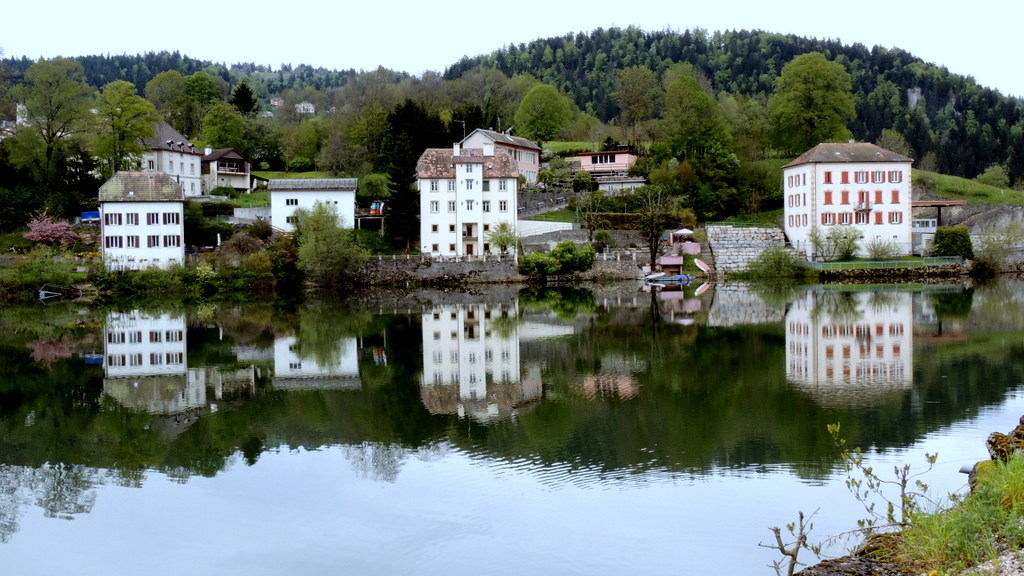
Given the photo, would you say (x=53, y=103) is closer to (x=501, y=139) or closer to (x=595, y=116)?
(x=501, y=139)

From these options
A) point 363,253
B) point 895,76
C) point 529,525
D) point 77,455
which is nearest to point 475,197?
point 363,253

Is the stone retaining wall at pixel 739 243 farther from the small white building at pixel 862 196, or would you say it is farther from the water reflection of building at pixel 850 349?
the water reflection of building at pixel 850 349

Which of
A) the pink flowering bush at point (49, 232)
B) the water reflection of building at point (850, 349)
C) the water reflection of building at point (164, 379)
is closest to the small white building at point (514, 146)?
the pink flowering bush at point (49, 232)

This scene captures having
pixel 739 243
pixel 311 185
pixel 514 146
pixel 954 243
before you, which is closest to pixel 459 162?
pixel 311 185

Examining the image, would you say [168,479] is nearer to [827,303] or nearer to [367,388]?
[367,388]

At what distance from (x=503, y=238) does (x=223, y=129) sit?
121 feet

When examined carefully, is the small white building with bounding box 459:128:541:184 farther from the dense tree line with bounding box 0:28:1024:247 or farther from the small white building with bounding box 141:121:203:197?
the small white building with bounding box 141:121:203:197

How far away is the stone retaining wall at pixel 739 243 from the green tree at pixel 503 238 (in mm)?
13885

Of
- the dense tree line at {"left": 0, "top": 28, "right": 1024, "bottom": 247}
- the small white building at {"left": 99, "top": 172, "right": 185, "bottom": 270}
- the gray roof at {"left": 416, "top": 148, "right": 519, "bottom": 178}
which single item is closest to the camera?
the small white building at {"left": 99, "top": 172, "right": 185, "bottom": 270}

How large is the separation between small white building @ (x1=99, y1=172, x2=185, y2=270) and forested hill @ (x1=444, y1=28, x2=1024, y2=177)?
233ft

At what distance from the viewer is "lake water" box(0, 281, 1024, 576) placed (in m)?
11.3

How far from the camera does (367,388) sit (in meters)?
22.1

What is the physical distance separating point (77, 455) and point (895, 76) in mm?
134702

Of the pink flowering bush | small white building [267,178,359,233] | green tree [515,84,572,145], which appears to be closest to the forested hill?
green tree [515,84,572,145]
